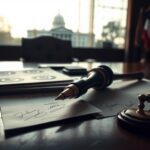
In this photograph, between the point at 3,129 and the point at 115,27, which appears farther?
the point at 115,27

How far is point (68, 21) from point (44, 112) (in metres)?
2.91

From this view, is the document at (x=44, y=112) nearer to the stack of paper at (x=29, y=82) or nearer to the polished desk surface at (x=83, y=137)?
the polished desk surface at (x=83, y=137)

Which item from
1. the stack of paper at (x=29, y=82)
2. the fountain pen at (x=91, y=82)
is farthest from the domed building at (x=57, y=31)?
the fountain pen at (x=91, y=82)

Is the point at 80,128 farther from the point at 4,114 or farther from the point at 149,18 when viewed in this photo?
the point at 149,18

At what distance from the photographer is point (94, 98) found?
0.73 m

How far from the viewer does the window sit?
3100 mm

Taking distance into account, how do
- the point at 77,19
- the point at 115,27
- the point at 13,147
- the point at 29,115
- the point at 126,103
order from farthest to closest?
the point at 115,27, the point at 77,19, the point at 126,103, the point at 29,115, the point at 13,147

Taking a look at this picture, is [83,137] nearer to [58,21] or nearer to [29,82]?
[29,82]

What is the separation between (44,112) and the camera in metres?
0.56

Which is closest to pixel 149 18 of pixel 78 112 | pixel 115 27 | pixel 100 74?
pixel 115 27

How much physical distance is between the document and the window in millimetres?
2650

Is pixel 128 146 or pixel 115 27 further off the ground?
pixel 115 27

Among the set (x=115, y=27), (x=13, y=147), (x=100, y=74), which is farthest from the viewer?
(x=115, y=27)

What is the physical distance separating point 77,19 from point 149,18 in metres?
1.00
